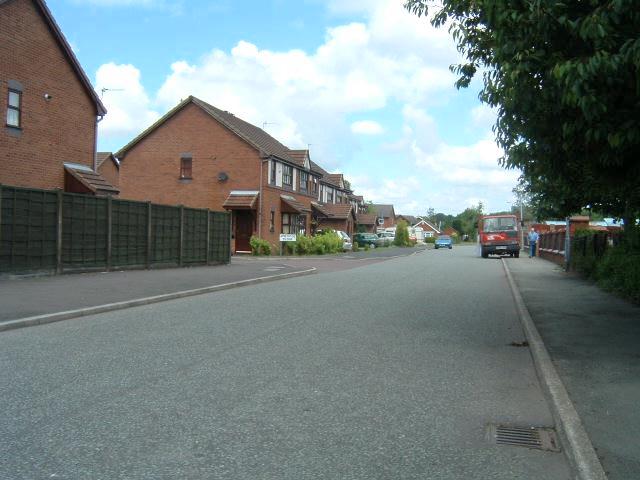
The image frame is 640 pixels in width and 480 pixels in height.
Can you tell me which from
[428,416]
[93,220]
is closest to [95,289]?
[93,220]

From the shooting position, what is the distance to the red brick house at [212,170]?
3656cm

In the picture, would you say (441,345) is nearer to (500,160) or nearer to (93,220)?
(500,160)

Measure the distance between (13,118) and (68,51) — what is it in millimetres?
3587

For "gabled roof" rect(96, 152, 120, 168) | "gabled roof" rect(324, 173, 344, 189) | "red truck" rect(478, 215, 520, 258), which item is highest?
"gabled roof" rect(324, 173, 344, 189)

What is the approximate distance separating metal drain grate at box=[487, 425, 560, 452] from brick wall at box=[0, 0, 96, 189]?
17.8 meters

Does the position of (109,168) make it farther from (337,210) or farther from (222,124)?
(337,210)

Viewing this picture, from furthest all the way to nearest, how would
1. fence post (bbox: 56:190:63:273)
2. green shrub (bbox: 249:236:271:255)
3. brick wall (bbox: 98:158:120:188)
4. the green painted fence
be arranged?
brick wall (bbox: 98:158:120:188) < green shrub (bbox: 249:236:271:255) < fence post (bbox: 56:190:63:273) < the green painted fence

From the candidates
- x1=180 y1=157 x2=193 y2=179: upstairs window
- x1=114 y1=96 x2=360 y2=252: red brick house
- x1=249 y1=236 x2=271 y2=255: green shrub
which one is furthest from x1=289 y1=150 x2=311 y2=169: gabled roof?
x1=249 y1=236 x2=271 y2=255: green shrub

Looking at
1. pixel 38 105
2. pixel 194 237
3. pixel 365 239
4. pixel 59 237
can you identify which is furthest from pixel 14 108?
pixel 365 239

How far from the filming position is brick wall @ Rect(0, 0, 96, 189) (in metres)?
18.5

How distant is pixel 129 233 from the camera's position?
18.3m

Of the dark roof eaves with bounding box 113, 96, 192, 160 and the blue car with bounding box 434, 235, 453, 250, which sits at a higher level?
the dark roof eaves with bounding box 113, 96, 192, 160

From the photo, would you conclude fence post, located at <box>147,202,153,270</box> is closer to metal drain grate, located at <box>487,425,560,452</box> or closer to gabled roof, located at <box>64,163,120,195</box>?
gabled roof, located at <box>64,163,120,195</box>

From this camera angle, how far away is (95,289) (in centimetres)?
1326
